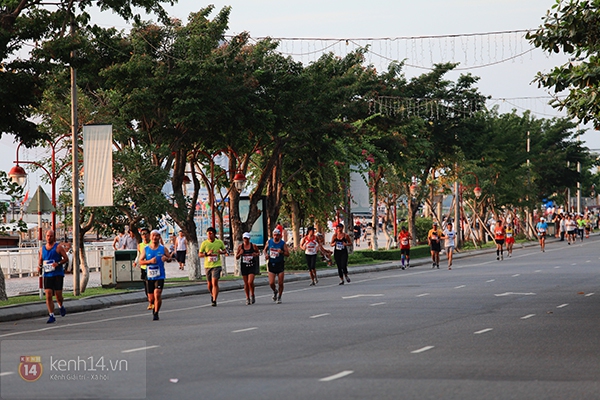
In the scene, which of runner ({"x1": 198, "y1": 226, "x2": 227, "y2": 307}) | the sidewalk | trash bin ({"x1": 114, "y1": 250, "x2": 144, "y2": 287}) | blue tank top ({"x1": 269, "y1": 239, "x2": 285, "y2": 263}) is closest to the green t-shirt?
runner ({"x1": 198, "y1": 226, "x2": 227, "y2": 307})

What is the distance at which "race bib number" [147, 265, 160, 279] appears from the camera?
19266 mm

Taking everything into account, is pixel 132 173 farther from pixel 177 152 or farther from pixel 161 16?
pixel 161 16

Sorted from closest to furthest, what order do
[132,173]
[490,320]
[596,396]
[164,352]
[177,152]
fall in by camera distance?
1. [596,396]
2. [164,352]
3. [490,320]
4. [132,173]
5. [177,152]

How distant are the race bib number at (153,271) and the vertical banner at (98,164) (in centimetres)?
646

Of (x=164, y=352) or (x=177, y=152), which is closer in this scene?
(x=164, y=352)

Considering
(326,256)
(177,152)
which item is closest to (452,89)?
(326,256)

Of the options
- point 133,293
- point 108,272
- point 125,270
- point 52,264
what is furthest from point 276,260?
point 108,272

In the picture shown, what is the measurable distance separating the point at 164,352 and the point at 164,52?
1913 centimetres

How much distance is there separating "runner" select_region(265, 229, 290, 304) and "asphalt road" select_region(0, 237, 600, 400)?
483 millimetres

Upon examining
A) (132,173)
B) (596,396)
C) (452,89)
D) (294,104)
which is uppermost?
(452,89)

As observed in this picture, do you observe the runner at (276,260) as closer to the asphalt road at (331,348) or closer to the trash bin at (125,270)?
the asphalt road at (331,348)

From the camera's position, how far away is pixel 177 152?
109 feet

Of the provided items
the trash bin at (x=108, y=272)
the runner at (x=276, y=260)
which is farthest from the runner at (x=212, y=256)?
the trash bin at (x=108, y=272)

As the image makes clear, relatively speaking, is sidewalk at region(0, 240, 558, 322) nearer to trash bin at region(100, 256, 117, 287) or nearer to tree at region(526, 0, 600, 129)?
trash bin at region(100, 256, 117, 287)
